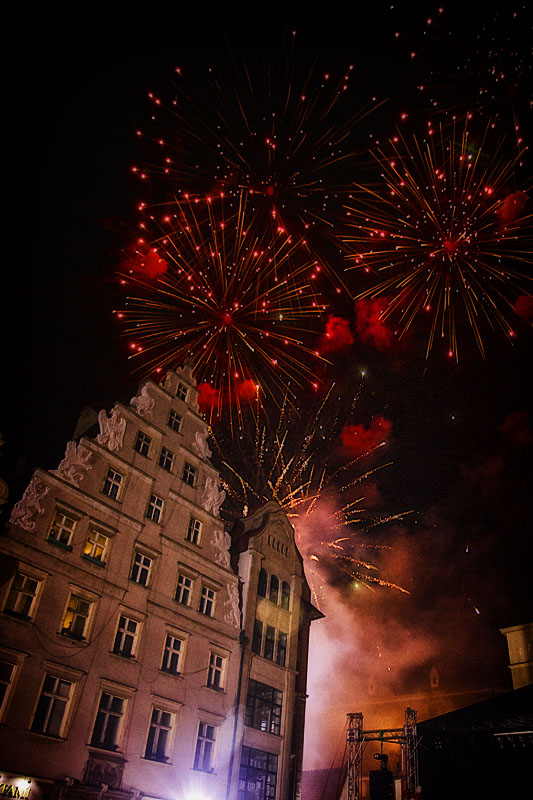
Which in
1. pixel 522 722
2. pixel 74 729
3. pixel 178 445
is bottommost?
pixel 74 729

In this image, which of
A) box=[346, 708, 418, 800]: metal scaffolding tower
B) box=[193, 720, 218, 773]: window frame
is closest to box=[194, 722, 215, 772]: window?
box=[193, 720, 218, 773]: window frame

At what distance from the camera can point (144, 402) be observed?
2469cm

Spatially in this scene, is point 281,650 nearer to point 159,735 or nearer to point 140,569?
point 159,735

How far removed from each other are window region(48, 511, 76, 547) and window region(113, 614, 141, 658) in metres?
3.36

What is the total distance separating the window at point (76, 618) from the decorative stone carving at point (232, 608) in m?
6.81

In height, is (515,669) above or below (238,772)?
above

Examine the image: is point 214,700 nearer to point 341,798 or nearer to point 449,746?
point 449,746

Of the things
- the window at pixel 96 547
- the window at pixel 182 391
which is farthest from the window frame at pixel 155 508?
the window at pixel 182 391

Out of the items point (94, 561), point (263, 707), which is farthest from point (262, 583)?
point (94, 561)

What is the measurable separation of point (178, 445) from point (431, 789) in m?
15.5

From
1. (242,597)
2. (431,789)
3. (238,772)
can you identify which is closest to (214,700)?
(238,772)

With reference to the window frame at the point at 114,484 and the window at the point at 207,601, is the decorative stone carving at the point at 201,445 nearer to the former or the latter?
the window frame at the point at 114,484

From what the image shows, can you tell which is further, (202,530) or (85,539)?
(202,530)

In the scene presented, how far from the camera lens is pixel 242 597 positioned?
82.6 ft
